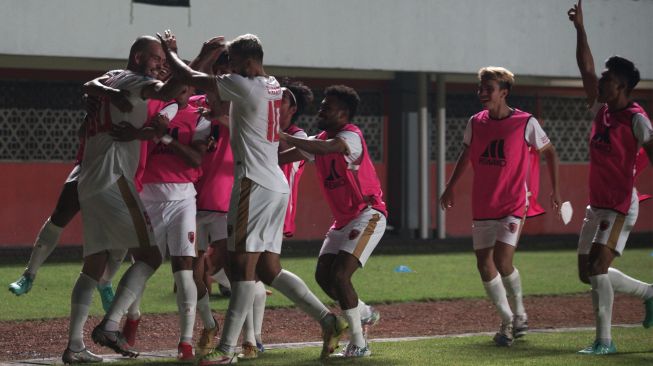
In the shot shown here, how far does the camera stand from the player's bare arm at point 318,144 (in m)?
9.00

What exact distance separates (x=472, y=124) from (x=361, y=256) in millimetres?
2015

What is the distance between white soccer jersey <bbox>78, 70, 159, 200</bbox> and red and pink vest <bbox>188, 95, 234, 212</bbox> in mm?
1340

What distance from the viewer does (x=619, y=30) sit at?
25.0 meters

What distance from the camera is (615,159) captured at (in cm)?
967

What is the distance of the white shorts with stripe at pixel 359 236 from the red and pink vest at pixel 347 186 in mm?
50

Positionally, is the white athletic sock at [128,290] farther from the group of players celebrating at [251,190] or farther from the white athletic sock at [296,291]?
the white athletic sock at [296,291]

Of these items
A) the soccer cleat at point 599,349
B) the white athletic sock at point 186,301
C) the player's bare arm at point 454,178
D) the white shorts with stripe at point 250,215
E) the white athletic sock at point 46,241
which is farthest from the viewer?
the player's bare arm at point 454,178

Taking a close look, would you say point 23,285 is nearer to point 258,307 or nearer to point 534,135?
point 258,307

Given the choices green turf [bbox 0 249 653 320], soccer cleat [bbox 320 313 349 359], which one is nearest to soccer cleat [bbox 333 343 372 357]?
soccer cleat [bbox 320 313 349 359]

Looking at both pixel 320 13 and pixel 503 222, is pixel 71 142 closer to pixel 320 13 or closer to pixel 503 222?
pixel 320 13

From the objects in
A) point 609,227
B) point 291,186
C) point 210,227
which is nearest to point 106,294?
point 210,227

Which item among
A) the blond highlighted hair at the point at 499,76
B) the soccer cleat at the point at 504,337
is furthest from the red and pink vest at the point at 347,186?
the blond highlighted hair at the point at 499,76

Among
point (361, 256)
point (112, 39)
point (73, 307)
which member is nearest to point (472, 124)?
point (361, 256)

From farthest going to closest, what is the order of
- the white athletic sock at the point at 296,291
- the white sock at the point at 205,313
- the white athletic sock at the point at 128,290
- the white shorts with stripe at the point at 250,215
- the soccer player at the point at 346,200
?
the soccer player at the point at 346,200
the white sock at the point at 205,313
the white athletic sock at the point at 296,291
the white athletic sock at the point at 128,290
the white shorts with stripe at the point at 250,215
